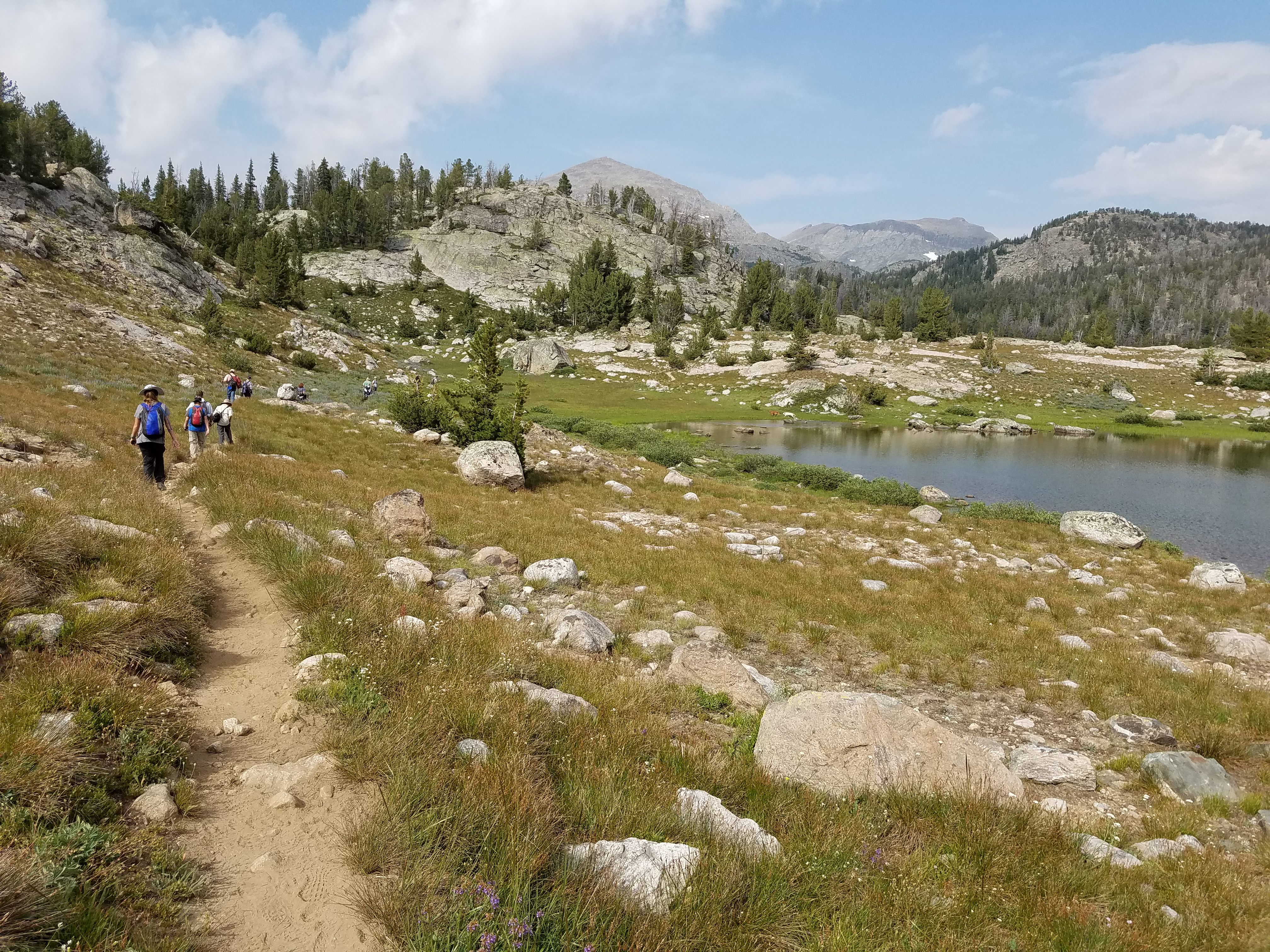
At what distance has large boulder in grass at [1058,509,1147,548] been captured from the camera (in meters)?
23.7

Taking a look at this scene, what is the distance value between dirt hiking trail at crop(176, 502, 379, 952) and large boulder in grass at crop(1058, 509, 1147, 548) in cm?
2831

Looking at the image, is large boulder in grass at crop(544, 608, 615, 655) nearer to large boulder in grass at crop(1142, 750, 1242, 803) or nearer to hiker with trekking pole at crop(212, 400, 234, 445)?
large boulder in grass at crop(1142, 750, 1242, 803)

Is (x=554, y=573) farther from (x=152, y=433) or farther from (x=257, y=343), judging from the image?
(x=257, y=343)

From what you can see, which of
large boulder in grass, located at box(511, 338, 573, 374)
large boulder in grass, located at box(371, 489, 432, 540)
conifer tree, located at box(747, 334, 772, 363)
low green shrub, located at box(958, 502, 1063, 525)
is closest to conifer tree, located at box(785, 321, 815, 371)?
conifer tree, located at box(747, 334, 772, 363)

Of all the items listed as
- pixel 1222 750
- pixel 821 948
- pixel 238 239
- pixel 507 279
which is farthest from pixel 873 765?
pixel 507 279

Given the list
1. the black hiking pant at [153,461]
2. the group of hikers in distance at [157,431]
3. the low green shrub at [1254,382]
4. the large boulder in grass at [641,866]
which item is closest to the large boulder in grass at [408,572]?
the large boulder in grass at [641,866]

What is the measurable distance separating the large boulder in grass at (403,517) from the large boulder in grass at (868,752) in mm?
9918

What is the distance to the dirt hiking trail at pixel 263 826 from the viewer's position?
3557 mm

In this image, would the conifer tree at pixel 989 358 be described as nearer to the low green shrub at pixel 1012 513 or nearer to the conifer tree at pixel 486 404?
the low green shrub at pixel 1012 513

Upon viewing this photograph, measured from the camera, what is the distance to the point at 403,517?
47.4 ft

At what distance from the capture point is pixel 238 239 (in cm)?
10200

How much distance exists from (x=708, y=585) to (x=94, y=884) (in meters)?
11.8

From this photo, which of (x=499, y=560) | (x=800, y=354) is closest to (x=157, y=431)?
(x=499, y=560)

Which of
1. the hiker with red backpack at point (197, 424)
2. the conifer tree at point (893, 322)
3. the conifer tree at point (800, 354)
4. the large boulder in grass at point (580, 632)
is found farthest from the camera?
the conifer tree at point (893, 322)
